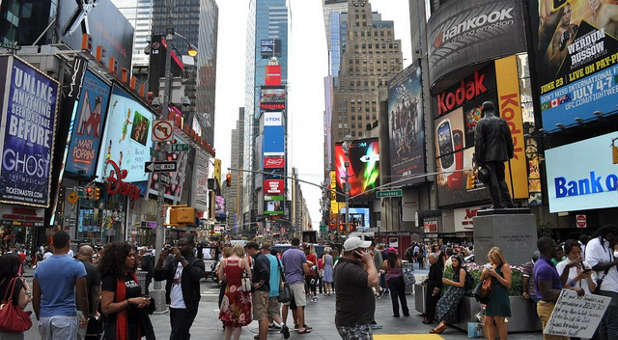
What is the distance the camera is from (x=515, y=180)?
3284 cm

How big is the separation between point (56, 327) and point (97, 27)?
54.8 meters

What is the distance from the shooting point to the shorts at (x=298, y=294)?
10.4m

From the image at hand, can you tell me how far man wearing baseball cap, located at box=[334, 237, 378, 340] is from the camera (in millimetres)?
5070

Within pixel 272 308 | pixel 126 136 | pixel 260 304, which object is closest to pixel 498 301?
pixel 260 304

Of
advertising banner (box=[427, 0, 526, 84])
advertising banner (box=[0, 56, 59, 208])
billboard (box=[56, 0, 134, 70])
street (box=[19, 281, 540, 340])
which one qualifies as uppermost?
billboard (box=[56, 0, 134, 70])

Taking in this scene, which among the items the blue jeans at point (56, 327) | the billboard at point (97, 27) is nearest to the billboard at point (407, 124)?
the billboard at point (97, 27)

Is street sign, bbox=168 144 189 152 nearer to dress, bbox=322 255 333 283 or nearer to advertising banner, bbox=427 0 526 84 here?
dress, bbox=322 255 333 283

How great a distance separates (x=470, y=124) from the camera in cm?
3891

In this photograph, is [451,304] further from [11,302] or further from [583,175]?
[583,175]

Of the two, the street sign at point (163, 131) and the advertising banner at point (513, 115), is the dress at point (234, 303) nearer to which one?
the street sign at point (163, 131)

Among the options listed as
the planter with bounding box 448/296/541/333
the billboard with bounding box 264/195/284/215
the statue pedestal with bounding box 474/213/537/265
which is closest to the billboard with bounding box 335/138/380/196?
the statue pedestal with bounding box 474/213/537/265

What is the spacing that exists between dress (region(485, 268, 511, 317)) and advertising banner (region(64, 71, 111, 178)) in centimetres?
3282

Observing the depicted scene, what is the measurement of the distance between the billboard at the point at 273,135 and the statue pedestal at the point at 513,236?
17316 cm

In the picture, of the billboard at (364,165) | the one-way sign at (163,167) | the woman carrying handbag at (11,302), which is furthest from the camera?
the billboard at (364,165)
